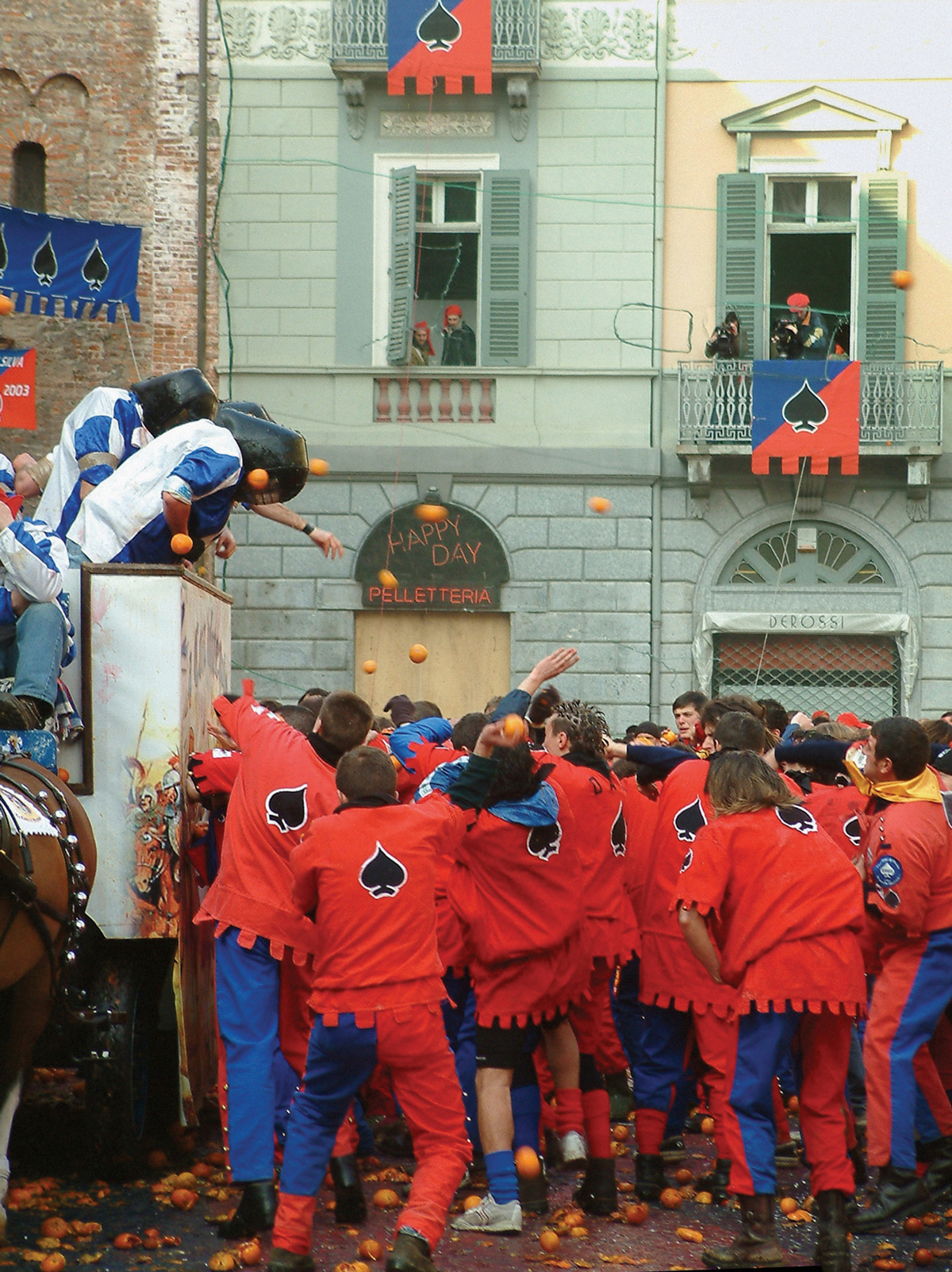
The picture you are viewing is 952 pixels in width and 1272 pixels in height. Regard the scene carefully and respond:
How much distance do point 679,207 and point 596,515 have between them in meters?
3.49

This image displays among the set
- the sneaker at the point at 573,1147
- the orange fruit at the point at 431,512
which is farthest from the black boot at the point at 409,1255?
the orange fruit at the point at 431,512

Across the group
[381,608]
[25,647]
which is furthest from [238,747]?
[381,608]

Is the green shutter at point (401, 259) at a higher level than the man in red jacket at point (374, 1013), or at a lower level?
higher

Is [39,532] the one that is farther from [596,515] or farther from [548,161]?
[548,161]

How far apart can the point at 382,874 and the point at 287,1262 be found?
124 centimetres

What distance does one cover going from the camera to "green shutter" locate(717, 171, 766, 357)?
1700cm

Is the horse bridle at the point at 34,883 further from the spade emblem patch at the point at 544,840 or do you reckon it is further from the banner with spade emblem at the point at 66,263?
the banner with spade emblem at the point at 66,263

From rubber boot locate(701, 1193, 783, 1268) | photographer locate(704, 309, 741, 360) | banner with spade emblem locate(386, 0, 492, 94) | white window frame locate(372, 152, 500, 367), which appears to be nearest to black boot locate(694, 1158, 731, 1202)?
rubber boot locate(701, 1193, 783, 1268)

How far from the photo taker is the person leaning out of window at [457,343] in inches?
675

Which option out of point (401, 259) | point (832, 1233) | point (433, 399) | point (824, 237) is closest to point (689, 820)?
point (832, 1233)

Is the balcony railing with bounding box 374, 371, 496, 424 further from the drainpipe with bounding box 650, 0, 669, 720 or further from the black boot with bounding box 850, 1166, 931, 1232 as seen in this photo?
the black boot with bounding box 850, 1166, 931, 1232

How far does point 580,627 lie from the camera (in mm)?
16766

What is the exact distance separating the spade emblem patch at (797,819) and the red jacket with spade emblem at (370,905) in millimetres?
1218

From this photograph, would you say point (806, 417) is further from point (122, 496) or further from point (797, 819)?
point (797, 819)
